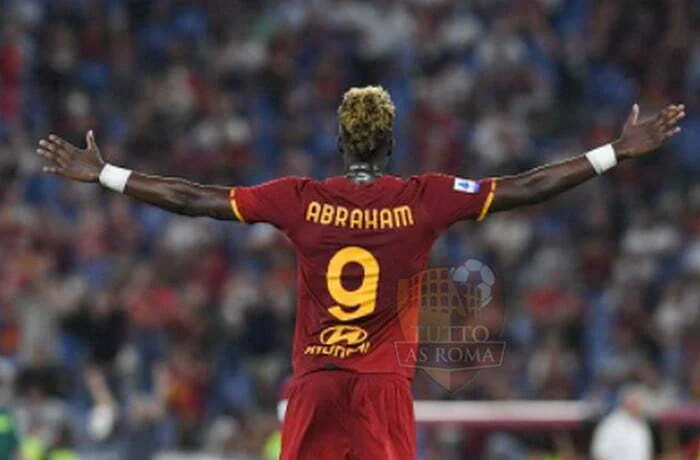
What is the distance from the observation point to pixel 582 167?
23.1 ft

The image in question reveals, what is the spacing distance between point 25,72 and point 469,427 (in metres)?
6.97

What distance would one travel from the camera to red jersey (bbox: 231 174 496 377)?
22.7 feet

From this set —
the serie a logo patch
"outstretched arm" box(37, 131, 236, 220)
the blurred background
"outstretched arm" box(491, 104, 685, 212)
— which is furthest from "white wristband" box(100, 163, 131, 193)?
the blurred background

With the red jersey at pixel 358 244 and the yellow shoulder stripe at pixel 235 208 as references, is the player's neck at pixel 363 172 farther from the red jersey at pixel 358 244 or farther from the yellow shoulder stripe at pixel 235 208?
the yellow shoulder stripe at pixel 235 208

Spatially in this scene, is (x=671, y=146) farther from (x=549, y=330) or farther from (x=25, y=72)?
(x=25, y=72)

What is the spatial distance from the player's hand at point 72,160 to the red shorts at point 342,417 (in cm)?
117

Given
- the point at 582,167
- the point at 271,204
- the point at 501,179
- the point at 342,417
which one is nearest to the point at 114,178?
the point at 271,204

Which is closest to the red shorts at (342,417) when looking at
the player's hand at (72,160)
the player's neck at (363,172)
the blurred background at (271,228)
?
the player's neck at (363,172)

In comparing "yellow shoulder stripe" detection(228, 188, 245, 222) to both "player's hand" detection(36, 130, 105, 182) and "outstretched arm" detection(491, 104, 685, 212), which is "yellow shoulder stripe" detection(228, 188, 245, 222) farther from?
"outstretched arm" detection(491, 104, 685, 212)

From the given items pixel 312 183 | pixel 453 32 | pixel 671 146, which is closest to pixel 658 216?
pixel 671 146

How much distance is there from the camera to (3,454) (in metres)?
12.5

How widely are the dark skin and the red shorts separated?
28.6 inches

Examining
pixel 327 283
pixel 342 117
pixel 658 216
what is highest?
pixel 658 216

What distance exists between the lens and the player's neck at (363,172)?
7.01 m
